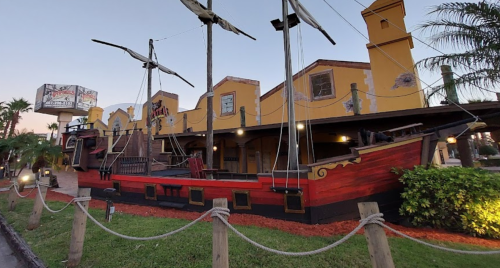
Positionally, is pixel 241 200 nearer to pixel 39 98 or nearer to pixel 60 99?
pixel 60 99

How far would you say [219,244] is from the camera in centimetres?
241

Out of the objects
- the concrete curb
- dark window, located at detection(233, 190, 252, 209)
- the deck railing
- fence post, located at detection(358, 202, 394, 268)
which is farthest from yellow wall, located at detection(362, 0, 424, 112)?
the concrete curb

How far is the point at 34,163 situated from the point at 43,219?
10387 mm

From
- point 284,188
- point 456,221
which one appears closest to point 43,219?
point 284,188

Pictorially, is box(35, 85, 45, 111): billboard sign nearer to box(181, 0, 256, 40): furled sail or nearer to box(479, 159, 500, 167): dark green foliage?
box(181, 0, 256, 40): furled sail

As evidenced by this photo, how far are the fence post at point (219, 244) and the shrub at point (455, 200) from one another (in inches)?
154

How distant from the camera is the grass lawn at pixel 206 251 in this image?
9.82ft

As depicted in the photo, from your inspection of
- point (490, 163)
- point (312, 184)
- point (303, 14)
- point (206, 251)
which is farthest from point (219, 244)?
point (490, 163)

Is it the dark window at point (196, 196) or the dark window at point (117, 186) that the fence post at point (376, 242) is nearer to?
the dark window at point (196, 196)

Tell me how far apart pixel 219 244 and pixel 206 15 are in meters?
7.90

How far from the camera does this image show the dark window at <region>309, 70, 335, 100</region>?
10.7 meters

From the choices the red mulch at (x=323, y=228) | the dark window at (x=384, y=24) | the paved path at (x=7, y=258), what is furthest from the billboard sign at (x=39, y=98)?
the dark window at (x=384, y=24)

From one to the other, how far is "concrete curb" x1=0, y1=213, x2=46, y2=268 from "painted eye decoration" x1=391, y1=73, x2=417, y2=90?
12008 millimetres

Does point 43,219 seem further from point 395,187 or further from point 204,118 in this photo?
point 204,118
